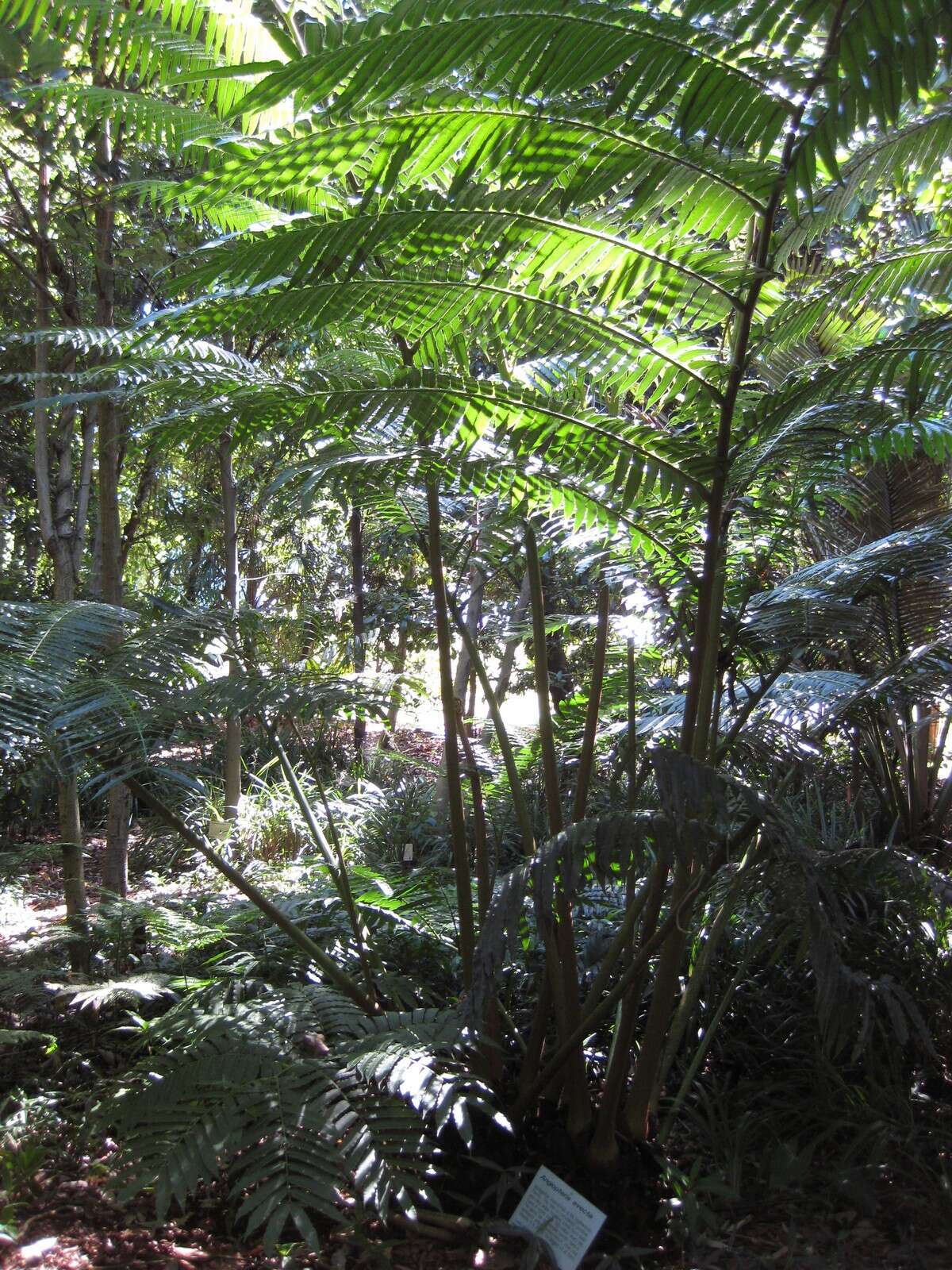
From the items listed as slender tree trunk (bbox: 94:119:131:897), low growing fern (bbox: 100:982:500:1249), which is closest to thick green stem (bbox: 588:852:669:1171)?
low growing fern (bbox: 100:982:500:1249)

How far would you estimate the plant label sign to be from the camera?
1.83 metres

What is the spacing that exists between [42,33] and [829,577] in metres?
2.61

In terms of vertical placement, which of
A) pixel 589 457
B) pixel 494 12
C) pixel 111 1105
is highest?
pixel 494 12

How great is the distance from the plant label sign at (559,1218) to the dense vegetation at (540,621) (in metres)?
0.10

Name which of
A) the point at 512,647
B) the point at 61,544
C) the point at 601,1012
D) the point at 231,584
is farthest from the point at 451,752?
the point at 512,647

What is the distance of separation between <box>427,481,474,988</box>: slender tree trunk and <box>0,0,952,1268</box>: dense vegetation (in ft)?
0.05

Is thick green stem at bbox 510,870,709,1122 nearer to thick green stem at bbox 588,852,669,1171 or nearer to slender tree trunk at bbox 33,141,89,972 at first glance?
thick green stem at bbox 588,852,669,1171

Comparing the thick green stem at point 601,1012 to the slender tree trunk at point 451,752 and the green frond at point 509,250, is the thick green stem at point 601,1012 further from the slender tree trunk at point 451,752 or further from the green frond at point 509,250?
the green frond at point 509,250

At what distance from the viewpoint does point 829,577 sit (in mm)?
2209

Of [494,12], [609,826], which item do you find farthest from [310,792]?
[494,12]

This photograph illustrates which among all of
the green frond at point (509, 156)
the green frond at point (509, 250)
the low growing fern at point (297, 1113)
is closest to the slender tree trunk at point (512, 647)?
the low growing fern at point (297, 1113)

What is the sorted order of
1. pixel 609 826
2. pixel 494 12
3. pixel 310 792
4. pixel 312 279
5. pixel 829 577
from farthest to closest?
1. pixel 310 792
2. pixel 829 577
3. pixel 312 279
4. pixel 609 826
5. pixel 494 12

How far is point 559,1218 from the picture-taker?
73.9 inches

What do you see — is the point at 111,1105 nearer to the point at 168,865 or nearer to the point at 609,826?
the point at 609,826
